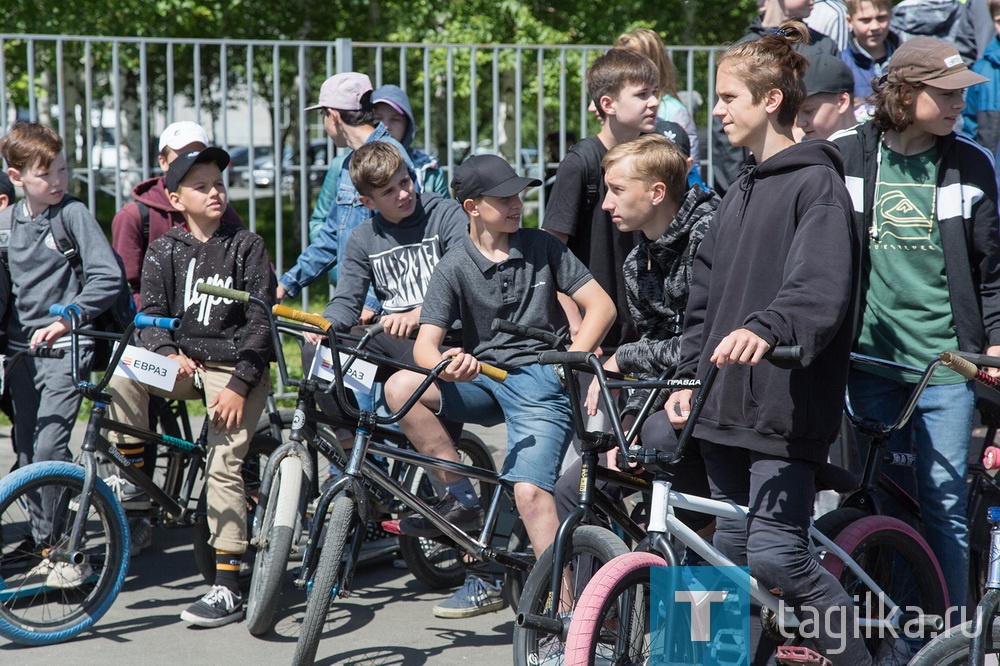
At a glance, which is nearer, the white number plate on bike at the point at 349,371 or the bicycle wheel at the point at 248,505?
the white number plate on bike at the point at 349,371

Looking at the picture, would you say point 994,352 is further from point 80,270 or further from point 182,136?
point 80,270

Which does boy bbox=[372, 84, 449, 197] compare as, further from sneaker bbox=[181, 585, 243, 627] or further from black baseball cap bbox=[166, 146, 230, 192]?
sneaker bbox=[181, 585, 243, 627]

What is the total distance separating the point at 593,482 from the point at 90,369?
2.60 metres

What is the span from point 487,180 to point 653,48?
1600 mm

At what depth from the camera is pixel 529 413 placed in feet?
13.7

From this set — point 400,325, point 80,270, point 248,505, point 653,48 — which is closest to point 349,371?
point 400,325

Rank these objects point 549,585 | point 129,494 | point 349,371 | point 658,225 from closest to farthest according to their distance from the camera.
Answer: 1. point 549,585
2. point 658,225
3. point 349,371
4. point 129,494

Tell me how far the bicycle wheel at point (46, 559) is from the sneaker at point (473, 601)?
132cm

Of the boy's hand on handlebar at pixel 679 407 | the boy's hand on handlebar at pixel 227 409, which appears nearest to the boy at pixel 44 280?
the boy's hand on handlebar at pixel 227 409

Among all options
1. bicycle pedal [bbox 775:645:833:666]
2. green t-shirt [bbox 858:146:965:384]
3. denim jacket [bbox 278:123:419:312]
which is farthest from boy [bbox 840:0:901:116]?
bicycle pedal [bbox 775:645:833:666]

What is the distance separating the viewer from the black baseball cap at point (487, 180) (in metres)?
4.05

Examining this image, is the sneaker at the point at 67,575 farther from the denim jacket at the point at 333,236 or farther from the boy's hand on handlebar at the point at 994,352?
the boy's hand on handlebar at the point at 994,352

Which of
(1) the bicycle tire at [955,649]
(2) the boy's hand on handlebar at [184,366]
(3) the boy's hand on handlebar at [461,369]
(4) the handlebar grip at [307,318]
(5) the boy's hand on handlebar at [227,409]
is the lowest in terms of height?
(1) the bicycle tire at [955,649]

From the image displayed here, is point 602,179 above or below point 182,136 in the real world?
below
